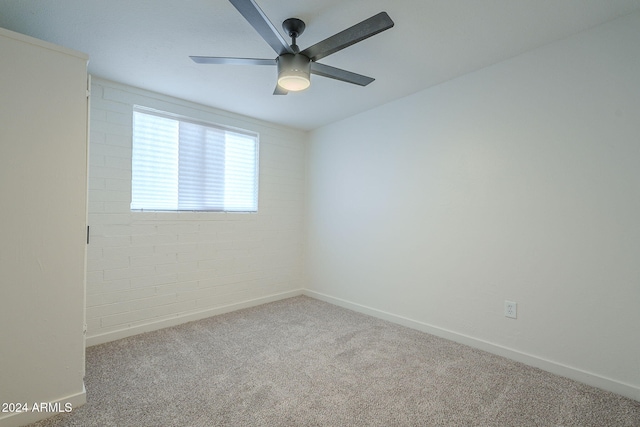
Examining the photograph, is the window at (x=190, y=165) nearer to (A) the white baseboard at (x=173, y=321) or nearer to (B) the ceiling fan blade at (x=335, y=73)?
(A) the white baseboard at (x=173, y=321)

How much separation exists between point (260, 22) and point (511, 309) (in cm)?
268

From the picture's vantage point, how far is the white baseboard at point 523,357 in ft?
6.28

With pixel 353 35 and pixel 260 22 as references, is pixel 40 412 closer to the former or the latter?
pixel 260 22

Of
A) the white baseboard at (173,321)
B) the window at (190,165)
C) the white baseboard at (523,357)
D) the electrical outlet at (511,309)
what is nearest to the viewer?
the white baseboard at (523,357)

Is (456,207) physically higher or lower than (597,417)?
higher

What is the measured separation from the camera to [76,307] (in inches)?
69.2

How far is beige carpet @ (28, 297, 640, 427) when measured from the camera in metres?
1.68


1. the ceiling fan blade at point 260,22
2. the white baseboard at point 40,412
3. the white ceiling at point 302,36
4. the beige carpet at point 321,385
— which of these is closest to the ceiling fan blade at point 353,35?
the ceiling fan blade at point 260,22

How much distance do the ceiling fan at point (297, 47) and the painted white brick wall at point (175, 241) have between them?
1.45 m

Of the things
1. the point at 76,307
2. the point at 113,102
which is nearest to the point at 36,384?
the point at 76,307

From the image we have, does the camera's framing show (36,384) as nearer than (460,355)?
Yes

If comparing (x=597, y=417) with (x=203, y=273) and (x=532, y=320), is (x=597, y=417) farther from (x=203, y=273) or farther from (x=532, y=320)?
(x=203, y=273)

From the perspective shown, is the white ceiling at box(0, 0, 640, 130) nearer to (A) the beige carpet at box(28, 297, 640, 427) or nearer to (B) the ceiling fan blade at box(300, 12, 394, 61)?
(B) the ceiling fan blade at box(300, 12, 394, 61)

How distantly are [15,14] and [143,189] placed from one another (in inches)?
58.9
